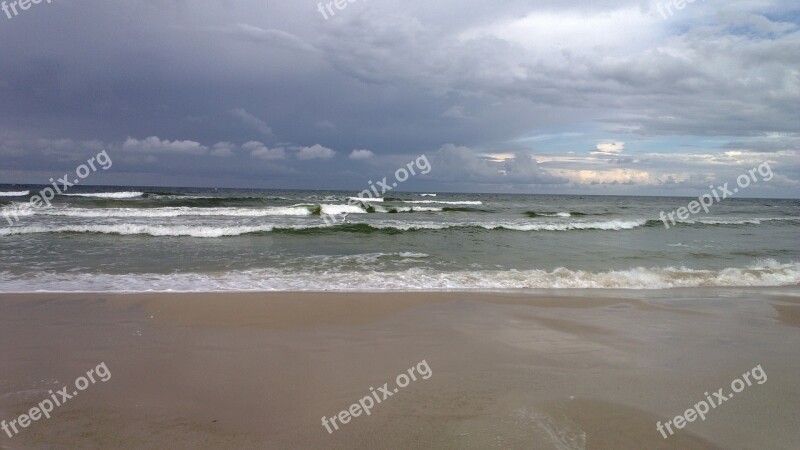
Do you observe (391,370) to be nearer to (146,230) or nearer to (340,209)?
(146,230)

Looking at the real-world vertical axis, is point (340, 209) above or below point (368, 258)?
above

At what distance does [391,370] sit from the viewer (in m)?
4.50

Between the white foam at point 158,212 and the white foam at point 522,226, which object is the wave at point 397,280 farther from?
the white foam at point 158,212

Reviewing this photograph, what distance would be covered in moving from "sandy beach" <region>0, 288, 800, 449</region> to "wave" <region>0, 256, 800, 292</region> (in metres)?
0.97

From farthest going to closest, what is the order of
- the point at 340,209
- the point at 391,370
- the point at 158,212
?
1. the point at 340,209
2. the point at 158,212
3. the point at 391,370

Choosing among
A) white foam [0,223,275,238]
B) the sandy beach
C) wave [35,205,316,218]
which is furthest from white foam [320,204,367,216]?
the sandy beach

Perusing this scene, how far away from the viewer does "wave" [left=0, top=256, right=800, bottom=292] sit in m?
8.30

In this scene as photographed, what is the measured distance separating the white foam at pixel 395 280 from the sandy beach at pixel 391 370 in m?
0.98

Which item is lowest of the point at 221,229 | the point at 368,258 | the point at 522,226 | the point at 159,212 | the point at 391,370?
the point at 391,370

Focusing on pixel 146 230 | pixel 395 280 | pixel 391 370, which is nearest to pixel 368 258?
pixel 395 280

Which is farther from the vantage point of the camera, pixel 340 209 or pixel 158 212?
pixel 340 209

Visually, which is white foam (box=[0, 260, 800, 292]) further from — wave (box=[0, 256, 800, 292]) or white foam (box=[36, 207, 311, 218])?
white foam (box=[36, 207, 311, 218])

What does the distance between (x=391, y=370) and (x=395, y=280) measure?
479 cm

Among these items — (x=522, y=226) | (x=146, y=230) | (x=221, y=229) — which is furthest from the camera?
(x=522, y=226)
